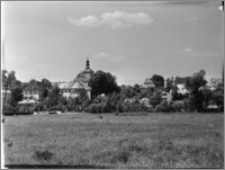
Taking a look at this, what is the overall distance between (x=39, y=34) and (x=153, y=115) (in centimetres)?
609

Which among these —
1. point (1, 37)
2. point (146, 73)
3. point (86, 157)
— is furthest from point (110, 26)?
point (86, 157)

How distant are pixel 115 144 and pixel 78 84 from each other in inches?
83.9

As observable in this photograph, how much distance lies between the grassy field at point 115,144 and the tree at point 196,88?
0.95m

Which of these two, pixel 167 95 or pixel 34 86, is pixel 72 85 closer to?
pixel 34 86

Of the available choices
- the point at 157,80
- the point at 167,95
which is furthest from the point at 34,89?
the point at 167,95

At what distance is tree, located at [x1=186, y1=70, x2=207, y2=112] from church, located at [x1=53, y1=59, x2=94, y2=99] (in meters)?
2.77

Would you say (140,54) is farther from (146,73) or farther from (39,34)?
(39,34)

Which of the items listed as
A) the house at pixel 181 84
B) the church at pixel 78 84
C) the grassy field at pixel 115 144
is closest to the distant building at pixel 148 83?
the house at pixel 181 84

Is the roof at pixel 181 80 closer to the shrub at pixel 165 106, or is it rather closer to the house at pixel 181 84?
the house at pixel 181 84

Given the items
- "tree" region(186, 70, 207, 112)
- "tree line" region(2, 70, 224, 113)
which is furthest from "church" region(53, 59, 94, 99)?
"tree" region(186, 70, 207, 112)

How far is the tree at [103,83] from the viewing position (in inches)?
375

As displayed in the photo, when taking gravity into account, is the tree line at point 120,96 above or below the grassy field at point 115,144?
above

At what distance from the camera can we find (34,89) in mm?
10125

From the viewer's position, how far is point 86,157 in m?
8.32
